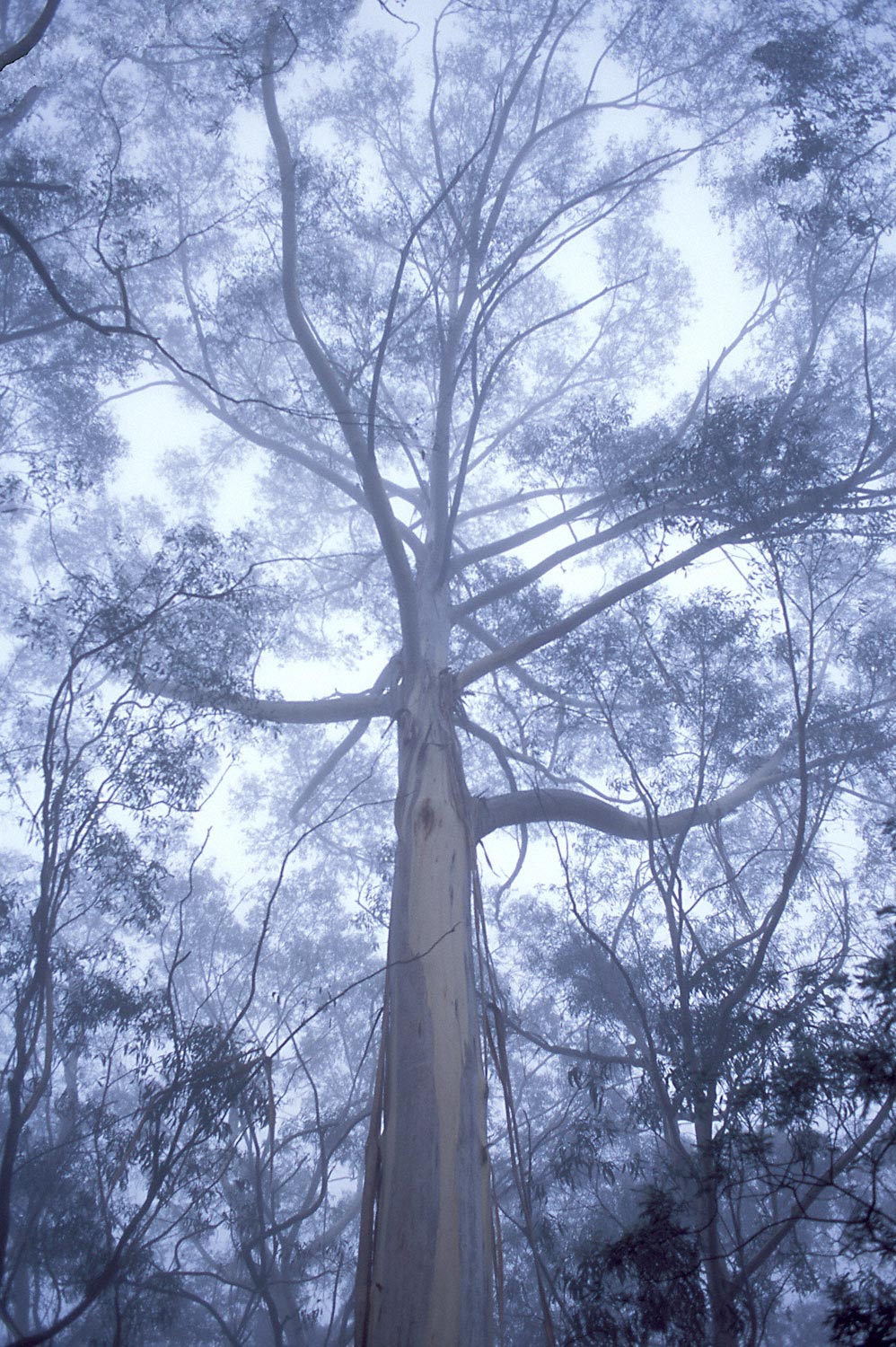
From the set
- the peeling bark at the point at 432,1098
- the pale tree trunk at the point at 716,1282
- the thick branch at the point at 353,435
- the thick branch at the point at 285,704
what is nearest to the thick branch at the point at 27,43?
the thick branch at the point at 353,435

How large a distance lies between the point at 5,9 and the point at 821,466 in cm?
817

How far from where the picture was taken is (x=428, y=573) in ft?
20.4

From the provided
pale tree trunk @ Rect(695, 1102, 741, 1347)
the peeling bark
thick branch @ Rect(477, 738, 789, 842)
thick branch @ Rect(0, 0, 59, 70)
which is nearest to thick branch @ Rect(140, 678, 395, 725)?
thick branch @ Rect(477, 738, 789, 842)

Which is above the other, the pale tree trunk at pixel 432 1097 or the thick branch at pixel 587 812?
the thick branch at pixel 587 812

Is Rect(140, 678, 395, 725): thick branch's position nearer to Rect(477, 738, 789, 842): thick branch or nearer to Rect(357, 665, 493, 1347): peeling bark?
Rect(477, 738, 789, 842): thick branch

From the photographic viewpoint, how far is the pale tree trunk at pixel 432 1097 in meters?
2.53

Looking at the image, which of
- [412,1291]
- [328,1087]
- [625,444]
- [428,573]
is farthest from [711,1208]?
[328,1087]

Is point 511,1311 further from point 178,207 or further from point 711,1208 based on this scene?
point 178,207

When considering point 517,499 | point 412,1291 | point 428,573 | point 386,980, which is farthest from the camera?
point 517,499

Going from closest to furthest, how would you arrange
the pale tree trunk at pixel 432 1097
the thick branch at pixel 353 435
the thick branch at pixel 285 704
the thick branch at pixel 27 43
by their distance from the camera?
1. the thick branch at pixel 27 43
2. the pale tree trunk at pixel 432 1097
3. the thick branch at pixel 353 435
4. the thick branch at pixel 285 704

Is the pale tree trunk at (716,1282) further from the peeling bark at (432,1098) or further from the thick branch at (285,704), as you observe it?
the thick branch at (285,704)

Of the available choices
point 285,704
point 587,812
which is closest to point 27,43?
point 285,704

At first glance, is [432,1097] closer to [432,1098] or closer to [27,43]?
[432,1098]

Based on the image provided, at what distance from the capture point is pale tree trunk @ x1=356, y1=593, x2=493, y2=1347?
8.30 feet
